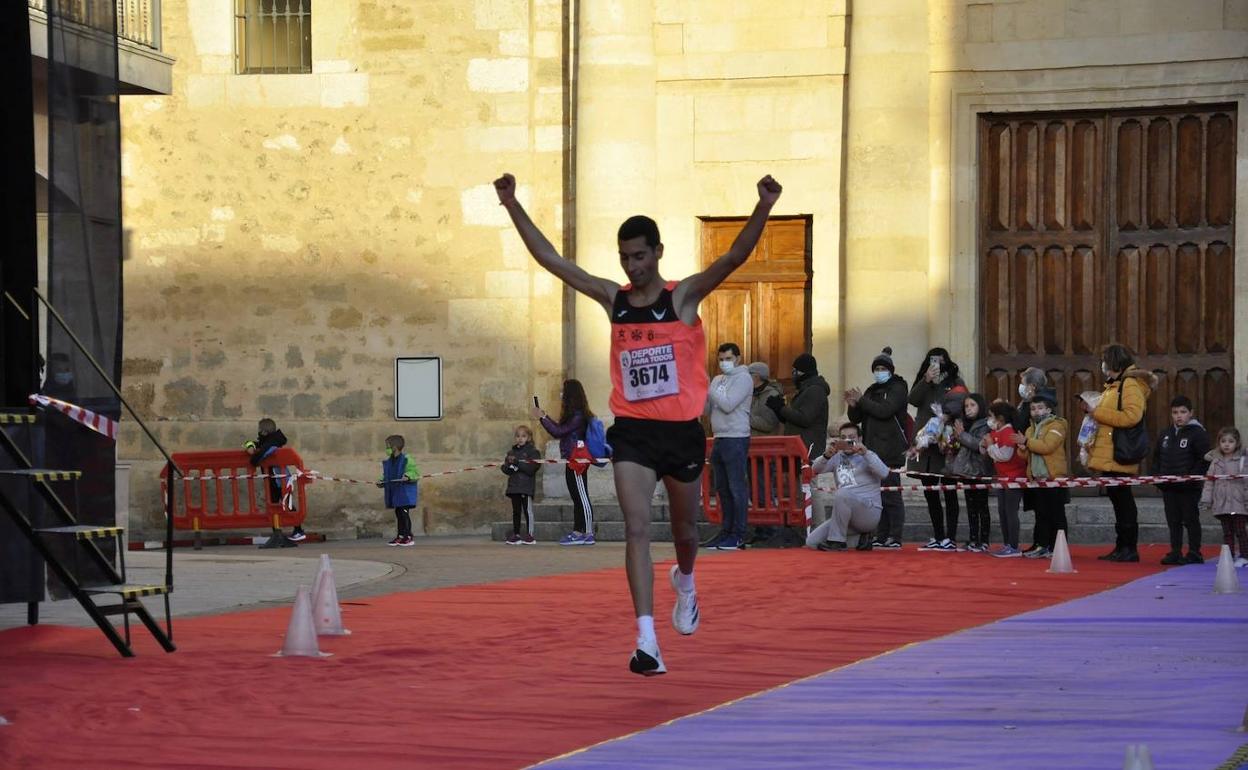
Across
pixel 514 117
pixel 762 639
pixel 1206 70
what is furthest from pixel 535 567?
pixel 1206 70

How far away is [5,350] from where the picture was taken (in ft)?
37.5

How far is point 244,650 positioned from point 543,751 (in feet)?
12.2

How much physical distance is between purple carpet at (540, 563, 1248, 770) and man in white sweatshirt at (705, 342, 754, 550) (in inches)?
323

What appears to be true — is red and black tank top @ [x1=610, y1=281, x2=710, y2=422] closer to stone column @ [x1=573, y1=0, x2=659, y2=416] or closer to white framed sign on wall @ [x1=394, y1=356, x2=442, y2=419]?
stone column @ [x1=573, y1=0, x2=659, y2=416]

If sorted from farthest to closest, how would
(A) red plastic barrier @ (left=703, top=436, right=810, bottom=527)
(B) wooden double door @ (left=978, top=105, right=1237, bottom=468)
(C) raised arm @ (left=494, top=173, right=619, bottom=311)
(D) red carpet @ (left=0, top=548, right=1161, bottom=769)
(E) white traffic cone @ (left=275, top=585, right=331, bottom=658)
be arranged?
(B) wooden double door @ (left=978, top=105, right=1237, bottom=468) < (A) red plastic barrier @ (left=703, top=436, right=810, bottom=527) < (E) white traffic cone @ (left=275, top=585, right=331, bottom=658) < (C) raised arm @ (left=494, top=173, right=619, bottom=311) < (D) red carpet @ (left=0, top=548, right=1161, bottom=769)

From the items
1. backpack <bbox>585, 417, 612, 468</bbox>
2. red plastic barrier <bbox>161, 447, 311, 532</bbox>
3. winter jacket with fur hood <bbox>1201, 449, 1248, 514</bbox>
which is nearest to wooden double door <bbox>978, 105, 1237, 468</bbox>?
backpack <bbox>585, 417, 612, 468</bbox>

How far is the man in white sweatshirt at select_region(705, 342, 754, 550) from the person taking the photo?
19469mm

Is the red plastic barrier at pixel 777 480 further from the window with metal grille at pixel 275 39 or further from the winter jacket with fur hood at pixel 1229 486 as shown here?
the window with metal grille at pixel 275 39

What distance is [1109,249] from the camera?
23.9 metres

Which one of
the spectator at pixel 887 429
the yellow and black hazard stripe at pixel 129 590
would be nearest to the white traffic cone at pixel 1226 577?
the spectator at pixel 887 429

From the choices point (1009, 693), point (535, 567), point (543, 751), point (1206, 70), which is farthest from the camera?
point (1206, 70)

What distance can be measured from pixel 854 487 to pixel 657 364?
1066cm

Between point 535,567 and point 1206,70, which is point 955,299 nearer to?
point 1206,70

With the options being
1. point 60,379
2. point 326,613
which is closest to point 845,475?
point 326,613
